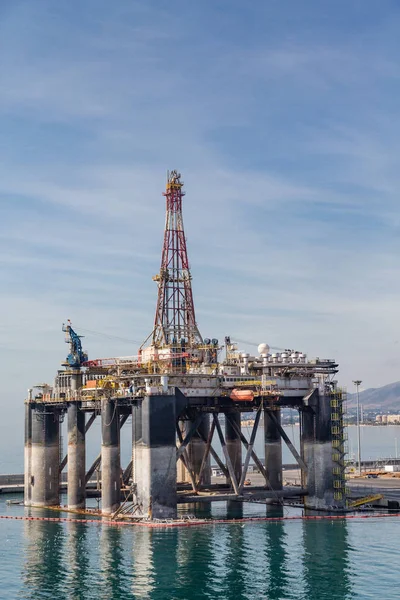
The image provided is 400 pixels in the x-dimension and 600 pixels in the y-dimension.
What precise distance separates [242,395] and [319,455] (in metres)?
11.2

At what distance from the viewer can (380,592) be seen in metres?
A: 59.0

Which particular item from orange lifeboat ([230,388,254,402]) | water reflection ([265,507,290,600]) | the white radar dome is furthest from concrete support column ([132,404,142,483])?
the white radar dome

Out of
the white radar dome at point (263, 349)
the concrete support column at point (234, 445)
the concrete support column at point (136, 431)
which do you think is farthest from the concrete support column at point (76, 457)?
the white radar dome at point (263, 349)

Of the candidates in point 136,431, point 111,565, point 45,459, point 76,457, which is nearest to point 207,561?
point 111,565

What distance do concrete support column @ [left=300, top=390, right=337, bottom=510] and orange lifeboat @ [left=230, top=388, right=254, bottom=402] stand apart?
791 centimetres

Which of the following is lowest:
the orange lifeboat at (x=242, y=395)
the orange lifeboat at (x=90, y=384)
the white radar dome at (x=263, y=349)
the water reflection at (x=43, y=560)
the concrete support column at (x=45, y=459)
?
the water reflection at (x=43, y=560)

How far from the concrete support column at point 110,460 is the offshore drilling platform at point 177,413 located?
0.11 metres

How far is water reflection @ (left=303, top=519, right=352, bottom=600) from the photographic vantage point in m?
59.9

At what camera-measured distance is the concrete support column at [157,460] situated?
273 feet

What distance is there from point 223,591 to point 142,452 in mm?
25525

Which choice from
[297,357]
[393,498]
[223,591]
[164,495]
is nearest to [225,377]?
[297,357]

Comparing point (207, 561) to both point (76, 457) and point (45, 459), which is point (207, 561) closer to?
point (76, 457)

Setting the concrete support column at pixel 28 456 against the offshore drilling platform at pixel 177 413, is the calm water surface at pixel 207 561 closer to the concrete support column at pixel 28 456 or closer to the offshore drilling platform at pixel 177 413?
the offshore drilling platform at pixel 177 413

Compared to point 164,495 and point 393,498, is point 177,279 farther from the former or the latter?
point 393,498
